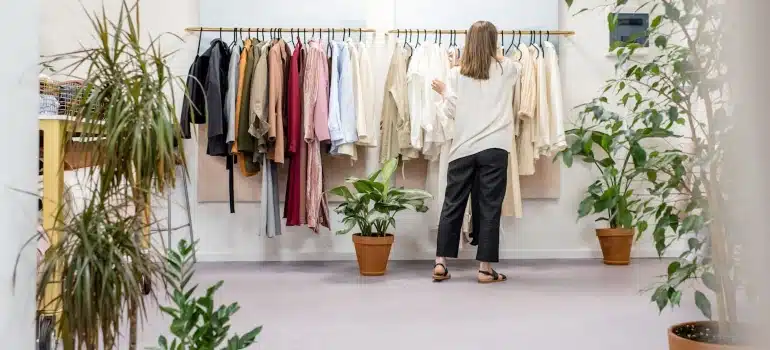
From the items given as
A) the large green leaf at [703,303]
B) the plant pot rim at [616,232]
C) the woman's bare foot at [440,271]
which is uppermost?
the large green leaf at [703,303]

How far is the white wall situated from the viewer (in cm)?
447

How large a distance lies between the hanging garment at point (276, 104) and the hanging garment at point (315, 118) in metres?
0.15

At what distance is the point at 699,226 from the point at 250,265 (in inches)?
129

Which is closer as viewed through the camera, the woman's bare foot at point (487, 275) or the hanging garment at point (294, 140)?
the woman's bare foot at point (487, 275)

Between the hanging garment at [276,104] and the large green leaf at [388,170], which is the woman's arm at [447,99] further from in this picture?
the hanging garment at [276,104]

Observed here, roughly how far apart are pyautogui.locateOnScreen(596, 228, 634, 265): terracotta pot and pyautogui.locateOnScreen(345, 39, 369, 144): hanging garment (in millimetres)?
1630

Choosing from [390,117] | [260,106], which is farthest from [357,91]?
[260,106]

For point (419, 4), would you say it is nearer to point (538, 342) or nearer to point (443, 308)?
point (443, 308)

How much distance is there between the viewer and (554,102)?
4312 mm

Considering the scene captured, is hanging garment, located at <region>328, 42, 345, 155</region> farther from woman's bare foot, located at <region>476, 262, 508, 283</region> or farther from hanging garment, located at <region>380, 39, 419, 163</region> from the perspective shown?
woman's bare foot, located at <region>476, 262, 508, 283</region>

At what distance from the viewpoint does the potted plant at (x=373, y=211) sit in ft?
12.2

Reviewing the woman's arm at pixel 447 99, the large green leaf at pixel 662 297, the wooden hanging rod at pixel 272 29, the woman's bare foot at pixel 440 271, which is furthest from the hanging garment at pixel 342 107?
the large green leaf at pixel 662 297

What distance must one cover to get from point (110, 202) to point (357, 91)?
2.97 meters

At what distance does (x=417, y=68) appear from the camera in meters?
4.25
